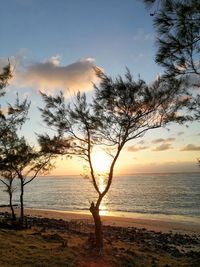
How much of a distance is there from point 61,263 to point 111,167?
5.92m

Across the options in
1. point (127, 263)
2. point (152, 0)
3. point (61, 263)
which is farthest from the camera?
point (127, 263)

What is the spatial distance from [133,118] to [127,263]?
7706mm

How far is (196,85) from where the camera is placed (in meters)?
11.4

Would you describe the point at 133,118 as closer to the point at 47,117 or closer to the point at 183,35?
the point at 47,117

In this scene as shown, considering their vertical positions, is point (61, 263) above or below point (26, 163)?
below

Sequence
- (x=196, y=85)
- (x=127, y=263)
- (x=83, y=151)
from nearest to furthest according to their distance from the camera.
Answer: (x=196, y=85)
(x=127, y=263)
(x=83, y=151)

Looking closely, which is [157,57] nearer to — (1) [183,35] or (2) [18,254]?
(1) [183,35]

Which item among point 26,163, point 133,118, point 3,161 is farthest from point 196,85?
A: point 26,163

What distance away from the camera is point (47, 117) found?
21.2 m

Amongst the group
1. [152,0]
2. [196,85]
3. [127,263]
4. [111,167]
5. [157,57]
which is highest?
[152,0]

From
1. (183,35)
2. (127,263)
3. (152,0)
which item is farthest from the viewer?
(127,263)

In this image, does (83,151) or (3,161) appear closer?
(83,151)

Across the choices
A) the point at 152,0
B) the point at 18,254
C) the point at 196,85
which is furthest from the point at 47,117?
the point at 152,0

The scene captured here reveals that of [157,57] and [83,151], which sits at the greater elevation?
[157,57]
